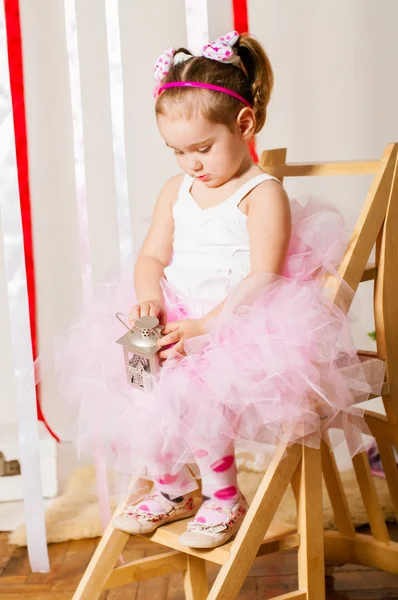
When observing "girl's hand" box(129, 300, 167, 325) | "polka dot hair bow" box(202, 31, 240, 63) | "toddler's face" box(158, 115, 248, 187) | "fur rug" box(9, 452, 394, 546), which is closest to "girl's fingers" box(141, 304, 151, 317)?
"girl's hand" box(129, 300, 167, 325)

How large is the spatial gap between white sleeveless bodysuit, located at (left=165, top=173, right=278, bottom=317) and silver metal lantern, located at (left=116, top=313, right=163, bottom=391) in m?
0.13

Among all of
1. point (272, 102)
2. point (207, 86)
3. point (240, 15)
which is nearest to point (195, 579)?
point (207, 86)

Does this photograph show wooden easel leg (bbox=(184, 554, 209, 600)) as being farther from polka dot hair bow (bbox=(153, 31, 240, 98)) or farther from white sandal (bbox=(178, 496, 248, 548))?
polka dot hair bow (bbox=(153, 31, 240, 98))

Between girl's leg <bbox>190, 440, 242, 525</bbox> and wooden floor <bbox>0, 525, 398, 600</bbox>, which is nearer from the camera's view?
girl's leg <bbox>190, 440, 242, 525</bbox>

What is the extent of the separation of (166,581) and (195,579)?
0.90 ft

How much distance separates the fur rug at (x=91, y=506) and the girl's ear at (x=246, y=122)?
0.82 meters

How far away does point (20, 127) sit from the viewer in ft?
7.84

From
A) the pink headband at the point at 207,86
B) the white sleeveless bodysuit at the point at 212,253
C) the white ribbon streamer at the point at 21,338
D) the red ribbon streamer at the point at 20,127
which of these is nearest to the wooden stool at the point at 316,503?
the white sleeveless bodysuit at the point at 212,253

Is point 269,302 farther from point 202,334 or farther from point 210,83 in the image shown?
point 210,83

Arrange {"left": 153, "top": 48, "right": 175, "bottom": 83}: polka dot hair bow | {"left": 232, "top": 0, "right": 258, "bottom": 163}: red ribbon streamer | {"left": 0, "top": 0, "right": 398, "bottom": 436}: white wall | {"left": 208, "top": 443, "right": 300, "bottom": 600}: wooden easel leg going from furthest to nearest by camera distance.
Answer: {"left": 0, "top": 0, "right": 398, "bottom": 436}: white wall < {"left": 232, "top": 0, "right": 258, "bottom": 163}: red ribbon streamer < {"left": 153, "top": 48, "right": 175, "bottom": 83}: polka dot hair bow < {"left": 208, "top": 443, "right": 300, "bottom": 600}: wooden easel leg

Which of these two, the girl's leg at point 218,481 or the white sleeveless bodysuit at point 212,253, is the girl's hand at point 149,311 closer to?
the white sleeveless bodysuit at point 212,253

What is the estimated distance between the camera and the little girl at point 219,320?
144 cm

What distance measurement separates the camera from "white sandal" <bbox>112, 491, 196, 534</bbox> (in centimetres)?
158

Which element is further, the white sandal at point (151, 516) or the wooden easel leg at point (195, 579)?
the wooden easel leg at point (195, 579)
